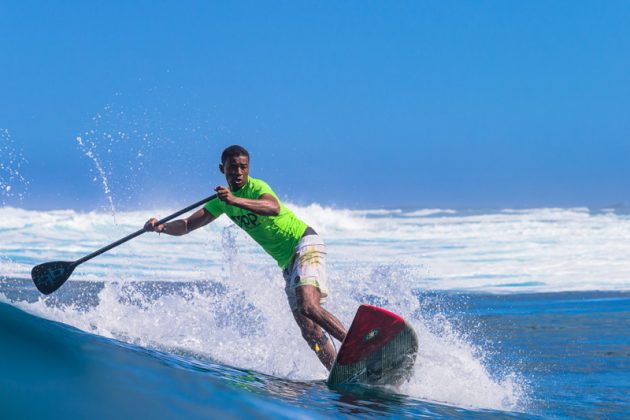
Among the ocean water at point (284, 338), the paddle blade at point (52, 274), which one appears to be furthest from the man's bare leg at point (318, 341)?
the paddle blade at point (52, 274)

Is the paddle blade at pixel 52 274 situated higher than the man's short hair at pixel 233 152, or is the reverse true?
the man's short hair at pixel 233 152

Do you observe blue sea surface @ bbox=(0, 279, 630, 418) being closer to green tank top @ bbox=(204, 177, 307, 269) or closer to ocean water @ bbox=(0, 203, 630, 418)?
ocean water @ bbox=(0, 203, 630, 418)

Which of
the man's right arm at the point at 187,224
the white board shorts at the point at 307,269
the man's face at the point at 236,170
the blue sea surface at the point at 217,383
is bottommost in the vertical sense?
the blue sea surface at the point at 217,383

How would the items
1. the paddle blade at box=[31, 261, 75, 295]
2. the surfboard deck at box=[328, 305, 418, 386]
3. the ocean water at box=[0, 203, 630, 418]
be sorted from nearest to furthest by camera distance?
the ocean water at box=[0, 203, 630, 418], the surfboard deck at box=[328, 305, 418, 386], the paddle blade at box=[31, 261, 75, 295]

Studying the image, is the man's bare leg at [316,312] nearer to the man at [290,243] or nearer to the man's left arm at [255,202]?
the man at [290,243]

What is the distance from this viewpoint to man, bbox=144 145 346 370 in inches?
225

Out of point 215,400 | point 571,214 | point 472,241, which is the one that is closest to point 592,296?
point 215,400

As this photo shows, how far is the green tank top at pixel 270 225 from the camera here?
591 centimetres

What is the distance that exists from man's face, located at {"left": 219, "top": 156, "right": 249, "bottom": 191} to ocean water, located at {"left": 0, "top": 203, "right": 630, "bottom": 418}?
1.35m

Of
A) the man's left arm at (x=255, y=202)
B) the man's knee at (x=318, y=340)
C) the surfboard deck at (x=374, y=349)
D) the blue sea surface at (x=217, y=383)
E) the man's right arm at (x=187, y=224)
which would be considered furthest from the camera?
the man's right arm at (x=187, y=224)

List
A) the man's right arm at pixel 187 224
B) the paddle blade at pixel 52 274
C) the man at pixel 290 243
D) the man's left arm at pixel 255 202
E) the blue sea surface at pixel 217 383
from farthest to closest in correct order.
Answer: the paddle blade at pixel 52 274
the man's right arm at pixel 187 224
the man at pixel 290 243
the man's left arm at pixel 255 202
the blue sea surface at pixel 217 383

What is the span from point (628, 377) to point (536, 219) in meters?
33.8

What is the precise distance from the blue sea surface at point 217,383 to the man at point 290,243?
0.45m

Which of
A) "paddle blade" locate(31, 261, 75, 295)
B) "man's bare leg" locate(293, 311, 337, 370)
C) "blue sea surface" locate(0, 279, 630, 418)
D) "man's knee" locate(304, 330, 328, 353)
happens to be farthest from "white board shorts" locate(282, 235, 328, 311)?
"paddle blade" locate(31, 261, 75, 295)
